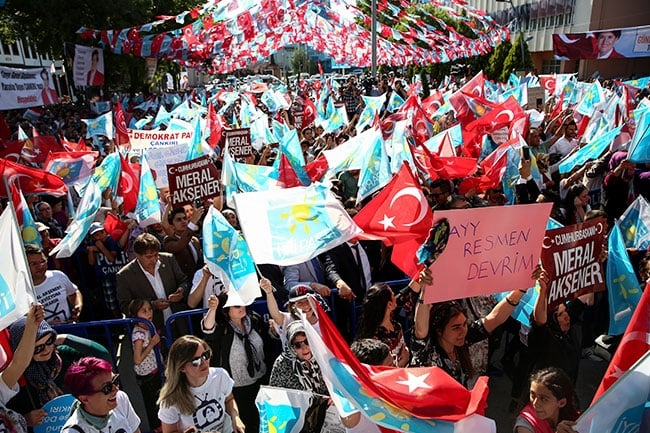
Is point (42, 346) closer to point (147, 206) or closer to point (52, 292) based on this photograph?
point (52, 292)

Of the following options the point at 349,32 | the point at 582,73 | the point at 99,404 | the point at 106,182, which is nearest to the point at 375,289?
the point at 99,404

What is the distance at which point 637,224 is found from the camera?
16.3 feet

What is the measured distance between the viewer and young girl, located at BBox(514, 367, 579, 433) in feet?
9.62

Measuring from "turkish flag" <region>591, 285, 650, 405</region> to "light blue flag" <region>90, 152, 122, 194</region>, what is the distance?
6122 millimetres

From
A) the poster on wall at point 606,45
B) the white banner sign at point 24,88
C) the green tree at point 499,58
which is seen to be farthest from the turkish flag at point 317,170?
the green tree at point 499,58

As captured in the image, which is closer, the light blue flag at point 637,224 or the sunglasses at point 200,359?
the sunglasses at point 200,359

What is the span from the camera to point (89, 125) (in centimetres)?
1291

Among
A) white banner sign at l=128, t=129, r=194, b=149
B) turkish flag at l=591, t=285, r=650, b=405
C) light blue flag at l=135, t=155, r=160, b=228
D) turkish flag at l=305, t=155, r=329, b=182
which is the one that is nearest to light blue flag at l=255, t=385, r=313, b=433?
turkish flag at l=591, t=285, r=650, b=405

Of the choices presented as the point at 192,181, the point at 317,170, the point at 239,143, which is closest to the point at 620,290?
the point at 192,181

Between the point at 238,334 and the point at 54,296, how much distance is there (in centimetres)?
190

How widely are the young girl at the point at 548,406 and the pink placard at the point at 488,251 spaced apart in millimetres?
741

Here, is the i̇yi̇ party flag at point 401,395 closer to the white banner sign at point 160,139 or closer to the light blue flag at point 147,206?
the light blue flag at point 147,206

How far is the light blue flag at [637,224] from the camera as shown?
4863 mm

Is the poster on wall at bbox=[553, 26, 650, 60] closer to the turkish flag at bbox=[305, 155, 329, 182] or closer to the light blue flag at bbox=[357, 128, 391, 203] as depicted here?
the turkish flag at bbox=[305, 155, 329, 182]
